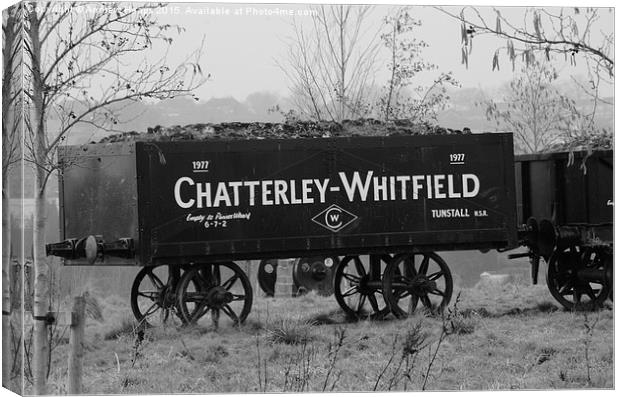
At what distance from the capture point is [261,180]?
14.8 meters

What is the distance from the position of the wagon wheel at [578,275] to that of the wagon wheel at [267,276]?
4.88 metres

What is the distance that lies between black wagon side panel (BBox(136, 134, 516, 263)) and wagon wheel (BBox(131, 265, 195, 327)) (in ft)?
2.33

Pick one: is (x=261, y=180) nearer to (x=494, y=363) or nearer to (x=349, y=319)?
(x=349, y=319)

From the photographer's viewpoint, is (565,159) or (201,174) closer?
(201,174)

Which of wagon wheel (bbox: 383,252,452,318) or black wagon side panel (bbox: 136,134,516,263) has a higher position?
black wagon side panel (bbox: 136,134,516,263)

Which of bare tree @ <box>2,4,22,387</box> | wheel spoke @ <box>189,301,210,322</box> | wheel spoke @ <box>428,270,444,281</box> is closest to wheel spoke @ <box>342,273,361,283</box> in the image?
wheel spoke @ <box>428,270,444,281</box>

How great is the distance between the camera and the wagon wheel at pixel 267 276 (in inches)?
795

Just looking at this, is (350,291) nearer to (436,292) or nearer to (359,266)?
(359,266)

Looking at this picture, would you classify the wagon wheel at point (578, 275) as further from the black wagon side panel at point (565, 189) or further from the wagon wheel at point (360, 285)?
the wagon wheel at point (360, 285)

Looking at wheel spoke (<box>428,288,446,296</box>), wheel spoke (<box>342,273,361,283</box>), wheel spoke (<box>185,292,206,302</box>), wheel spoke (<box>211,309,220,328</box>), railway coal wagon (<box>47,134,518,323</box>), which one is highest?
railway coal wagon (<box>47,134,518,323</box>)

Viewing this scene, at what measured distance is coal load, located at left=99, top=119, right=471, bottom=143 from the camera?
47.8ft

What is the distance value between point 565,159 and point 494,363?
180 inches

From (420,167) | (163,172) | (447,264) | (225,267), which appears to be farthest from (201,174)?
(447,264)

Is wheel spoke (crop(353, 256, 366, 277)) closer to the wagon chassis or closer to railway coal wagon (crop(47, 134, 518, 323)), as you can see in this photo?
the wagon chassis
